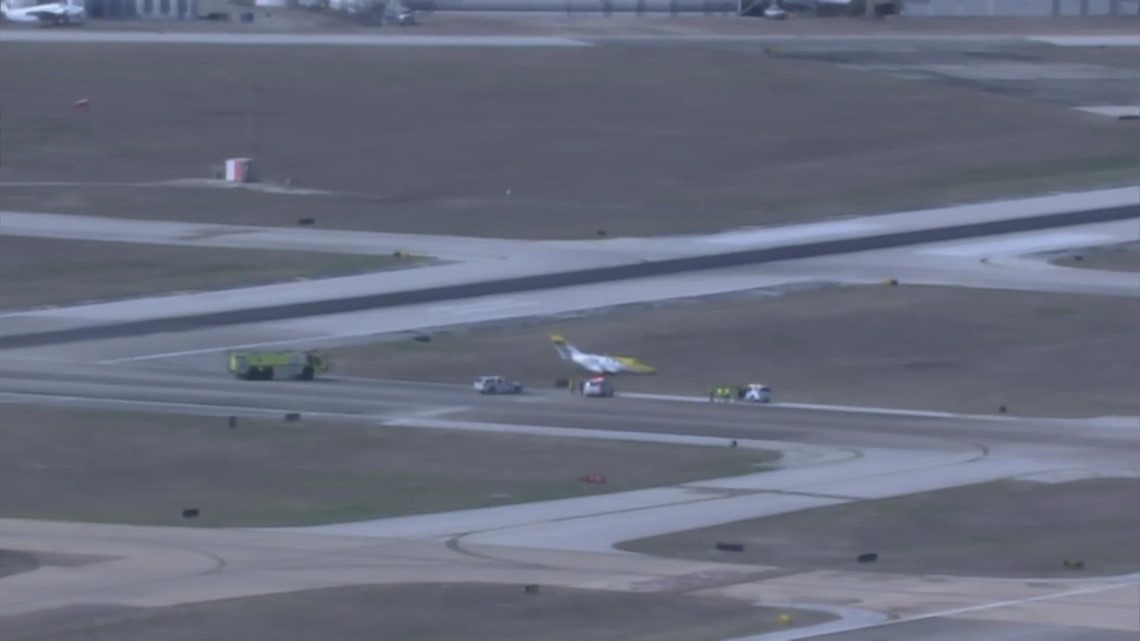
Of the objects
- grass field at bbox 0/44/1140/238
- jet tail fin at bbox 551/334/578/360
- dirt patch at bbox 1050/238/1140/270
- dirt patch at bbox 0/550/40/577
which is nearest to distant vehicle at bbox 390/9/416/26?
grass field at bbox 0/44/1140/238

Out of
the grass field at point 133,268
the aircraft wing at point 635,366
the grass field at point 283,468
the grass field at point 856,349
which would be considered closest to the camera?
the grass field at point 283,468

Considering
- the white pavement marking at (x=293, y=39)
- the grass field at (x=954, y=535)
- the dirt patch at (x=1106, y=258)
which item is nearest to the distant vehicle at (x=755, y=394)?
the grass field at (x=954, y=535)

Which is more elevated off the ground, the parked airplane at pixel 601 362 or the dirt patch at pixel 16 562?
the dirt patch at pixel 16 562

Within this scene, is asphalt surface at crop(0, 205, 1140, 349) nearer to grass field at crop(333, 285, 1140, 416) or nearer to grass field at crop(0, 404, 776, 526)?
grass field at crop(333, 285, 1140, 416)

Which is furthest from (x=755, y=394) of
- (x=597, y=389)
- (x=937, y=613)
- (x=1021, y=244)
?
(x=1021, y=244)

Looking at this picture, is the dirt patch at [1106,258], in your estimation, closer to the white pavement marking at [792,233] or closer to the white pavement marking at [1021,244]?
the white pavement marking at [1021,244]

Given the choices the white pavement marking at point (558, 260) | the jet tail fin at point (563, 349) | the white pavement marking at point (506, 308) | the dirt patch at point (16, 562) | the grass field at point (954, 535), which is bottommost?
the white pavement marking at point (506, 308)

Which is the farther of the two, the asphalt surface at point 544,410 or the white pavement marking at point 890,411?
the white pavement marking at point 890,411

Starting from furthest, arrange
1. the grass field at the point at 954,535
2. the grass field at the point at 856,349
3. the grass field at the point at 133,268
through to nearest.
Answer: the grass field at the point at 133,268
the grass field at the point at 856,349
the grass field at the point at 954,535
